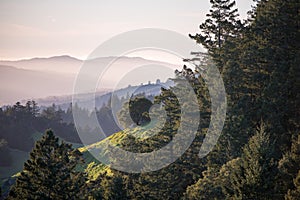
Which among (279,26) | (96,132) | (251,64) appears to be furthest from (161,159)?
(96,132)

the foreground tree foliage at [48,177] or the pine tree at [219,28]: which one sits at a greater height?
the pine tree at [219,28]

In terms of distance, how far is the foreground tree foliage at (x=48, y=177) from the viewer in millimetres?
34781

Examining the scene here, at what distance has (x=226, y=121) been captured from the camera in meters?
39.9

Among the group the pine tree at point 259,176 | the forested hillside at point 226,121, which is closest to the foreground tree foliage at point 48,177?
the forested hillside at point 226,121

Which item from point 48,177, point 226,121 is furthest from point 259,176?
point 48,177

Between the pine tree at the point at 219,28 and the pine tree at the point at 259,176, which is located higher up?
the pine tree at the point at 219,28

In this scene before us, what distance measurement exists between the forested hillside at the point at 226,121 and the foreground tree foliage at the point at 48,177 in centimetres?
8

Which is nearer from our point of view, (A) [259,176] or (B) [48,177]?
(A) [259,176]

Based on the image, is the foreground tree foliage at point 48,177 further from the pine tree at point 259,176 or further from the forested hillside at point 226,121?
the pine tree at point 259,176

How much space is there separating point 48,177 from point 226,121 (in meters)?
17.1

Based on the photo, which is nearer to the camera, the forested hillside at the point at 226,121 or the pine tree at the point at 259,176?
the pine tree at the point at 259,176

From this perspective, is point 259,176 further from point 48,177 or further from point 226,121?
point 48,177

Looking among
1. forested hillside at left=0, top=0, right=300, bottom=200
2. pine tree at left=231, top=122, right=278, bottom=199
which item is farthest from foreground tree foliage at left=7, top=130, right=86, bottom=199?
pine tree at left=231, top=122, right=278, bottom=199

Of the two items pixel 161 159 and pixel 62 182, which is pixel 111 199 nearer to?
pixel 62 182
